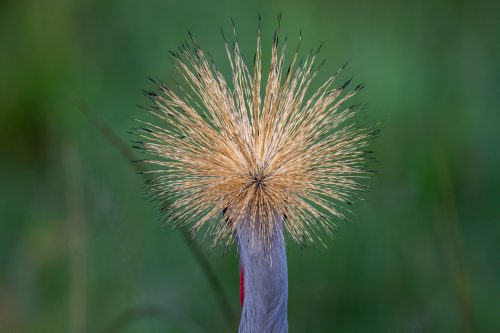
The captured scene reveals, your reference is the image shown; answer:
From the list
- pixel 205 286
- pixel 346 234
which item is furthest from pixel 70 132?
pixel 346 234

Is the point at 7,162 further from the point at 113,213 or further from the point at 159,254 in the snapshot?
the point at 113,213

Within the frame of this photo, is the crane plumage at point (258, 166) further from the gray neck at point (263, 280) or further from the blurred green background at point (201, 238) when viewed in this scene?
the blurred green background at point (201, 238)

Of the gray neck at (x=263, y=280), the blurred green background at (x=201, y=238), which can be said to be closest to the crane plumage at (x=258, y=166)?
the gray neck at (x=263, y=280)

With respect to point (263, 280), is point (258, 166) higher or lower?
higher

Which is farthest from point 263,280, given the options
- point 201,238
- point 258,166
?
point 201,238

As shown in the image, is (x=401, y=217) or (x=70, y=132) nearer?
(x=401, y=217)

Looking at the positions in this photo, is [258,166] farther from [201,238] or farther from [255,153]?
[201,238]
